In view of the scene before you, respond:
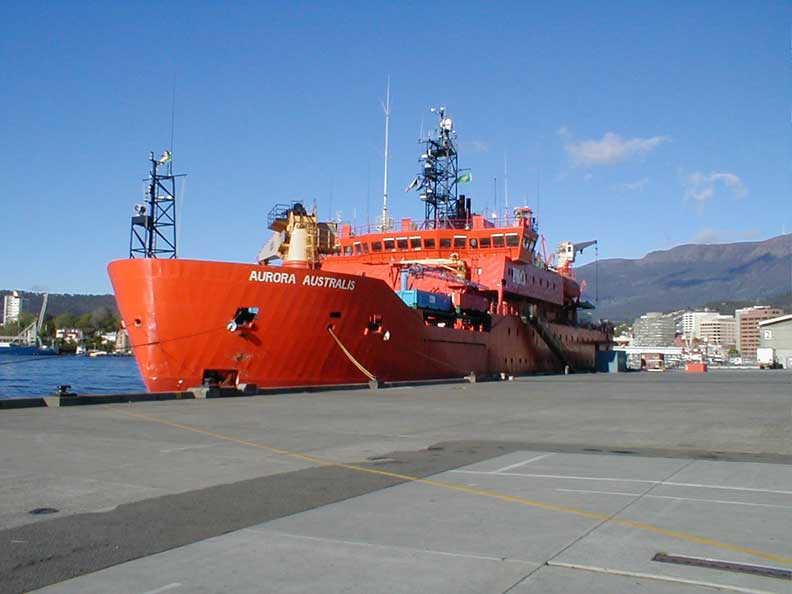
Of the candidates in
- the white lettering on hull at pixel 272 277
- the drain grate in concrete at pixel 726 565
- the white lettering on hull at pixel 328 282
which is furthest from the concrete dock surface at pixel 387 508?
the white lettering on hull at pixel 328 282

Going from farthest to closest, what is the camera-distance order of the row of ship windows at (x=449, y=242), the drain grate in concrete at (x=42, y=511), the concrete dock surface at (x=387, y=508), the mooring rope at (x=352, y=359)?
the row of ship windows at (x=449, y=242)
the mooring rope at (x=352, y=359)
the drain grate in concrete at (x=42, y=511)
the concrete dock surface at (x=387, y=508)

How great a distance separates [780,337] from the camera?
83625 mm

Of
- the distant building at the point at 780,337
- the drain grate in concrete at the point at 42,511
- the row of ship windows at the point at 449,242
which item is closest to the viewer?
the drain grate in concrete at the point at 42,511

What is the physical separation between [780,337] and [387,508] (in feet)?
292

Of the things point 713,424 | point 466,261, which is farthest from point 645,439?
point 466,261

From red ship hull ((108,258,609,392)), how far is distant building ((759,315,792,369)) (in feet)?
228

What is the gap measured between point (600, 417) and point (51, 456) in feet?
32.1

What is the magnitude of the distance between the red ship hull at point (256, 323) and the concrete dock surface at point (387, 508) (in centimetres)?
804

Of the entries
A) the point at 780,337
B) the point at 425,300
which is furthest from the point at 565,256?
the point at 780,337

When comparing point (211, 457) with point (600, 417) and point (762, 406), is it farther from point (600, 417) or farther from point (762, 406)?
point (762, 406)

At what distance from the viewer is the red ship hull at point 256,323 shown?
19.6 metres

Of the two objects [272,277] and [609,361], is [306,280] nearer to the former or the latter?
[272,277]

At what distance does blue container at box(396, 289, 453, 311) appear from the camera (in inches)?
1067

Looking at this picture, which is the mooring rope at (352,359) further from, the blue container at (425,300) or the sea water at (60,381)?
the sea water at (60,381)
